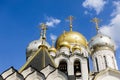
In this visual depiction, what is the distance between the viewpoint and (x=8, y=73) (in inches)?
487

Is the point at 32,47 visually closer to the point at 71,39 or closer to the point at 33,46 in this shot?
the point at 33,46

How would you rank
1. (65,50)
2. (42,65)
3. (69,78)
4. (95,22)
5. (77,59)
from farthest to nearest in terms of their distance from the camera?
(95,22)
(65,50)
(77,59)
(42,65)
(69,78)

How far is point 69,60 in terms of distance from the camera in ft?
48.6

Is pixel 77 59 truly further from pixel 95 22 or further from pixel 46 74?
pixel 95 22

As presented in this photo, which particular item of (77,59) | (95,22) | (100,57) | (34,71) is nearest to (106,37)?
(100,57)

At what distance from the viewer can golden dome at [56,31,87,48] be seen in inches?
790

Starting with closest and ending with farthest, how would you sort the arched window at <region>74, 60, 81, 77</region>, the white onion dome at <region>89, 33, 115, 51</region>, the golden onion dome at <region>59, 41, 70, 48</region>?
the arched window at <region>74, 60, 81, 77</region> → the golden onion dome at <region>59, 41, 70, 48</region> → the white onion dome at <region>89, 33, 115, 51</region>

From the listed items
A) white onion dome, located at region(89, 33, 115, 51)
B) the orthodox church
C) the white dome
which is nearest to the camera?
the orthodox church

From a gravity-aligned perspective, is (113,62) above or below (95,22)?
below

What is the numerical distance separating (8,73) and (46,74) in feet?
5.73

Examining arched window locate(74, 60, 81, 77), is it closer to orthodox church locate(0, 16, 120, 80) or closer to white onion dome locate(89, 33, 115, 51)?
orthodox church locate(0, 16, 120, 80)

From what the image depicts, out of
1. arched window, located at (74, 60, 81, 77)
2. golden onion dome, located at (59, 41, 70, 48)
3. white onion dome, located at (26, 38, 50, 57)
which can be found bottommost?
arched window, located at (74, 60, 81, 77)

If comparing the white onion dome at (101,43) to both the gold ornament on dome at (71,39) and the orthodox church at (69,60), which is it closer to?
the orthodox church at (69,60)

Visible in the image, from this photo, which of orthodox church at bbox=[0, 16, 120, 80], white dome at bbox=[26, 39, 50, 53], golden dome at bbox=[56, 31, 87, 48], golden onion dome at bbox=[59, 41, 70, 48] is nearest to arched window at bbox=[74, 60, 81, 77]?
orthodox church at bbox=[0, 16, 120, 80]
